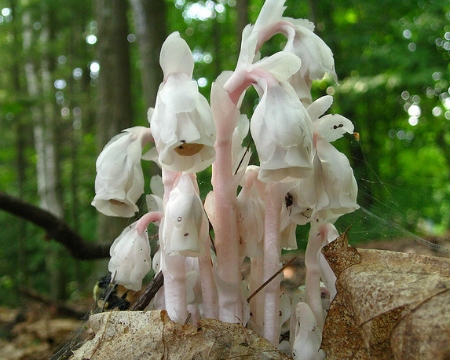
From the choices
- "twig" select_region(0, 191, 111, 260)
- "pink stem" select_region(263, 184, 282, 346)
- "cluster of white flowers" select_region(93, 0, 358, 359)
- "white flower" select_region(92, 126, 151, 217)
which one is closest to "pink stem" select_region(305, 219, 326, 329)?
"cluster of white flowers" select_region(93, 0, 358, 359)

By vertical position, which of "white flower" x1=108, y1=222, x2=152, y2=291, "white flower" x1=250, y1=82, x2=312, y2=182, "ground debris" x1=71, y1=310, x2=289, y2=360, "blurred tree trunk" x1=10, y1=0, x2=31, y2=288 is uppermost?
"white flower" x1=250, y1=82, x2=312, y2=182

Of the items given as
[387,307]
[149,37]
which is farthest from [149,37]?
[387,307]

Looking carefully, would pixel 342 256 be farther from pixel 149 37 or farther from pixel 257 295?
pixel 149 37

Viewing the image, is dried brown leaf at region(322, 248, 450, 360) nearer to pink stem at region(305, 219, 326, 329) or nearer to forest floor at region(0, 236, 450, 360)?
pink stem at region(305, 219, 326, 329)

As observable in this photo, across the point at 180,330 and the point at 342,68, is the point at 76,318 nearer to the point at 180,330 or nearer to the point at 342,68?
the point at 180,330

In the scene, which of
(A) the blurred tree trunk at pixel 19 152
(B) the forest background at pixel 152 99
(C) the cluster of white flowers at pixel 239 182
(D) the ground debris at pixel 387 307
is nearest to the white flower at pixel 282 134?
(C) the cluster of white flowers at pixel 239 182

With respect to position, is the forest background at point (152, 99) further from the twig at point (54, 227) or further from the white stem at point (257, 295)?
the white stem at point (257, 295)
